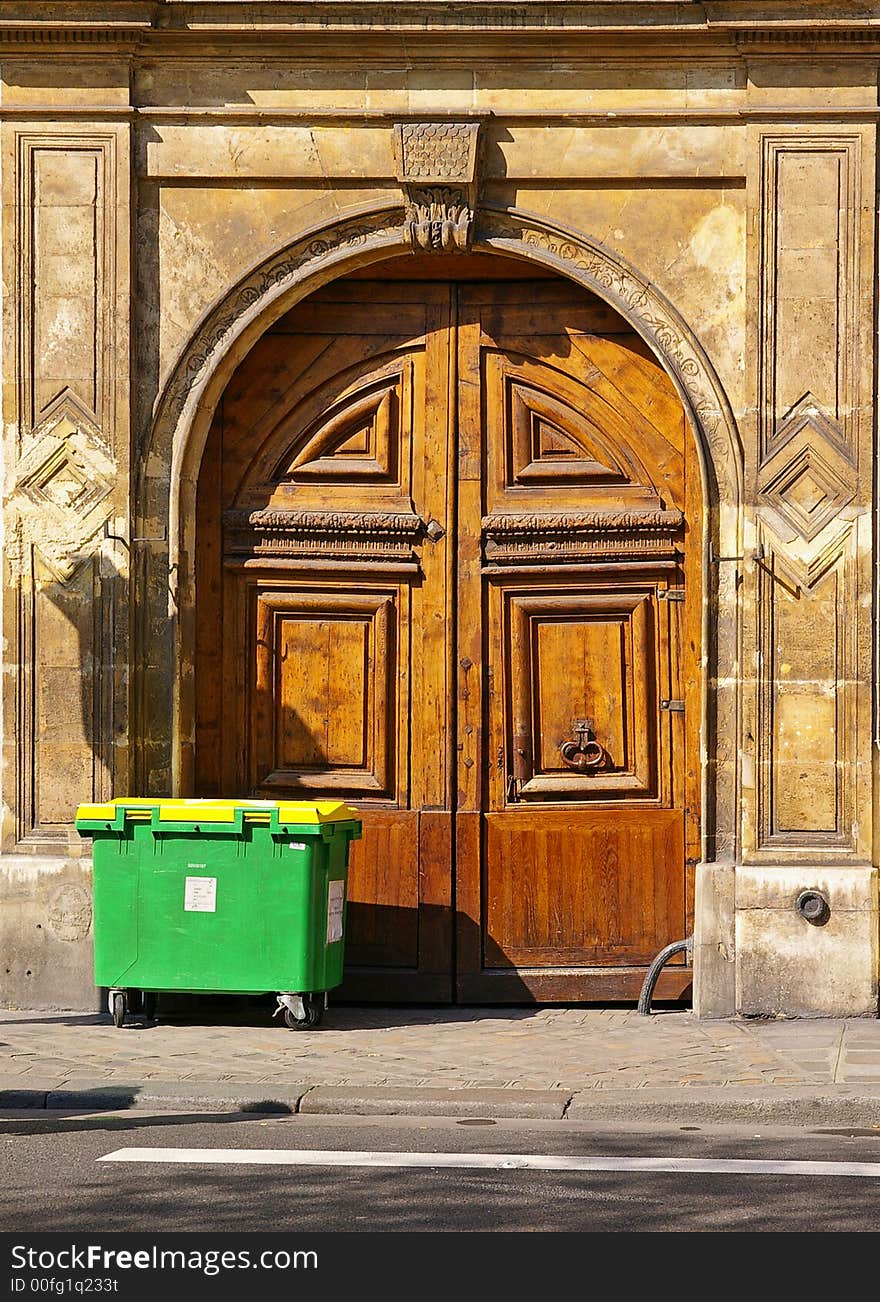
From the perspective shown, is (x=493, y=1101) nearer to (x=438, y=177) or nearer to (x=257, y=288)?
(x=257, y=288)

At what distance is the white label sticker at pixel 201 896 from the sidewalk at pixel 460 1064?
Answer: 2.06 ft

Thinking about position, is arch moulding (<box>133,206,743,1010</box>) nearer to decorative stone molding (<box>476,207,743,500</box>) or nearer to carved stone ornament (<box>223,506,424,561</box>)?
decorative stone molding (<box>476,207,743,500</box>)

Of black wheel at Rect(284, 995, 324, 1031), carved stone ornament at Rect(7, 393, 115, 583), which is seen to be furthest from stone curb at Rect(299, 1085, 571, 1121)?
carved stone ornament at Rect(7, 393, 115, 583)

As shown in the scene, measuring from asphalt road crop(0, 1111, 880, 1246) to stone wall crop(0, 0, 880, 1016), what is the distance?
2777 mm

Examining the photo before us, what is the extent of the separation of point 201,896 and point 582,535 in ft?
9.67

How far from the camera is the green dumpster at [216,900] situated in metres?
9.62

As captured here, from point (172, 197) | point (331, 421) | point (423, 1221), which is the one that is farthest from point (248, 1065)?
point (172, 197)

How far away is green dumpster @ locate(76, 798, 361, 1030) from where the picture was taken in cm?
962

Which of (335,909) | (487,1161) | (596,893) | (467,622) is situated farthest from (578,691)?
(487,1161)

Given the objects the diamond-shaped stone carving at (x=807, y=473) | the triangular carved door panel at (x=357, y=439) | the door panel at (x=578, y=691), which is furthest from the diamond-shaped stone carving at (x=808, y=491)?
the triangular carved door panel at (x=357, y=439)

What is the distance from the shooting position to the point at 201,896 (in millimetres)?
9727

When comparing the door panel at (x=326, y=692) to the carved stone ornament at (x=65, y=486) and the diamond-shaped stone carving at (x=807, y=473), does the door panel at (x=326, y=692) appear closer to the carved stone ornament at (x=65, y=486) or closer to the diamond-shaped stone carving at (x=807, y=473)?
the carved stone ornament at (x=65, y=486)
